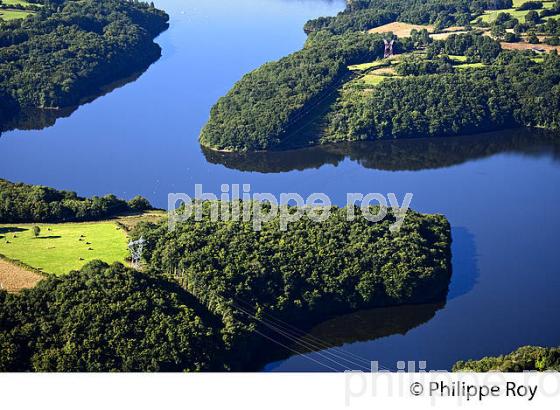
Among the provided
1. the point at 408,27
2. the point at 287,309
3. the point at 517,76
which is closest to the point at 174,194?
the point at 287,309

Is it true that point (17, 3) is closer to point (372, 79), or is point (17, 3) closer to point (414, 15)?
point (414, 15)

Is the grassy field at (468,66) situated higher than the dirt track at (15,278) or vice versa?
the grassy field at (468,66)

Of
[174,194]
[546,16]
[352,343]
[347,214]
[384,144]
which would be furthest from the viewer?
[546,16]

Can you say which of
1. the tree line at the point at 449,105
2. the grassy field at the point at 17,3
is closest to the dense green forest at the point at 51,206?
the tree line at the point at 449,105

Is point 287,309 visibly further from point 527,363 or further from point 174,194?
point 174,194

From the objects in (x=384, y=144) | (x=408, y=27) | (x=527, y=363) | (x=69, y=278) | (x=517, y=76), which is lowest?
(x=527, y=363)

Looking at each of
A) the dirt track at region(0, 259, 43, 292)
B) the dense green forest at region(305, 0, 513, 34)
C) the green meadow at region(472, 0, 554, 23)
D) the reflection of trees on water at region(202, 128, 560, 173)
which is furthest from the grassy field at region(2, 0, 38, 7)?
the dirt track at region(0, 259, 43, 292)

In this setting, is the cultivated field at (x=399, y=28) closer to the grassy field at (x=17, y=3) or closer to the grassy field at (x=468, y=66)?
the grassy field at (x=468, y=66)
